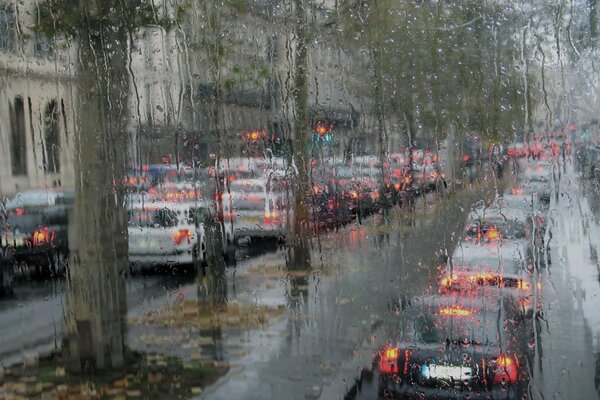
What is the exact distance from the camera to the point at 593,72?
15258mm

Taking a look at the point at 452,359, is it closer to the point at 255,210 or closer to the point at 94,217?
the point at 94,217

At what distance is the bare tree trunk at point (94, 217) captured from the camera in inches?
294

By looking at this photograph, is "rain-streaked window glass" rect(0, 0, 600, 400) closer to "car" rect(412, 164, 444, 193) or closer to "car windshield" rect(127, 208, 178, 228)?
"car windshield" rect(127, 208, 178, 228)

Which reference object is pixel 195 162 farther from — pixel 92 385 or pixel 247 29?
pixel 92 385

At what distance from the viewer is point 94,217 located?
7.53 meters

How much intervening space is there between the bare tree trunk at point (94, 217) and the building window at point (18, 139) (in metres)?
13.7

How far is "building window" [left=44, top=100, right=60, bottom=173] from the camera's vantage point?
62.5 feet

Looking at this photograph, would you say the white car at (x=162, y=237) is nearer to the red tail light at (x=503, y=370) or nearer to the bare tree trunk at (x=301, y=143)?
the bare tree trunk at (x=301, y=143)

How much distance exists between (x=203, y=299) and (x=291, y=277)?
2.45m

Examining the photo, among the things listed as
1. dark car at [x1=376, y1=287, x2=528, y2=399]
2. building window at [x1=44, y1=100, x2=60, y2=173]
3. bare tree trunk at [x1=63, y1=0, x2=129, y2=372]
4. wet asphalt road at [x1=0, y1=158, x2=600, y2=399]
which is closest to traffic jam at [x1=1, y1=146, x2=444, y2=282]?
wet asphalt road at [x1=0, y1=158, x2=600, y2=399]

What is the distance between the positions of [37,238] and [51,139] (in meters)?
8.14

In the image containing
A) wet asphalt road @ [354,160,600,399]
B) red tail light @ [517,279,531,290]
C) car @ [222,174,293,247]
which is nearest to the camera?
wet asphalt road @ [354,160,600,399]

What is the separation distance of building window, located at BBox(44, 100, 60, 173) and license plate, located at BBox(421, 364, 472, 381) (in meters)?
14.7

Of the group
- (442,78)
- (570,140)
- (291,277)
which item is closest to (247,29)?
(291,277)
